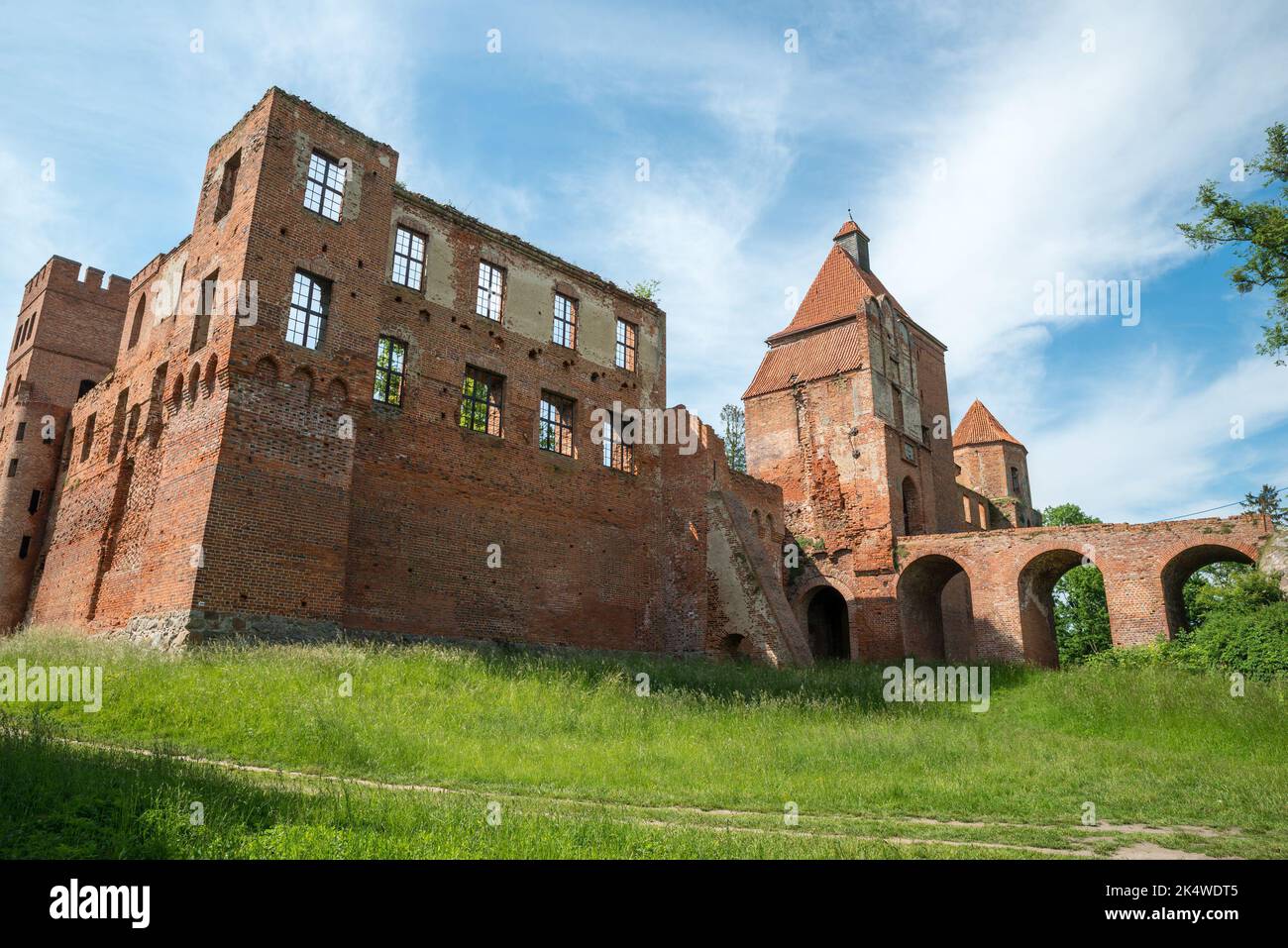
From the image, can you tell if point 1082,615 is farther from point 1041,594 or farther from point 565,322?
point 565,322

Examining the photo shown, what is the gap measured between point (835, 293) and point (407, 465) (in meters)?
20.9

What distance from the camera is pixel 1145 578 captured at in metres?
23.3

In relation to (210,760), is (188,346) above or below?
above

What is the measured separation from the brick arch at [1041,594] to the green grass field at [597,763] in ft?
30.6

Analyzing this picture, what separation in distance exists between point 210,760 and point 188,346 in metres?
9.66

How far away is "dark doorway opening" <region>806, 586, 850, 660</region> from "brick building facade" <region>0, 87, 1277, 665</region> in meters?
0.22

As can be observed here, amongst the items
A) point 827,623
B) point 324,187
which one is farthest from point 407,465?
point 827,623

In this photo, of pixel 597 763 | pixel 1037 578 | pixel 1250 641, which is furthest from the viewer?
pixel 1037 578

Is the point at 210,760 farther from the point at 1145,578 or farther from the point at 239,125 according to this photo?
the point at 1145,578

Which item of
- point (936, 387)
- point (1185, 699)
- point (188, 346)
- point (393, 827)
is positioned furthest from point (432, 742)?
point (936, 387)

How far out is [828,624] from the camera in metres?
30.6

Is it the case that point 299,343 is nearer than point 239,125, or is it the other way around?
point 299,343
